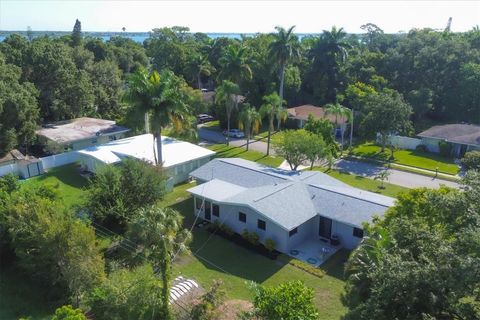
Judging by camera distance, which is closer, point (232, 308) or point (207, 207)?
point (232, 308)

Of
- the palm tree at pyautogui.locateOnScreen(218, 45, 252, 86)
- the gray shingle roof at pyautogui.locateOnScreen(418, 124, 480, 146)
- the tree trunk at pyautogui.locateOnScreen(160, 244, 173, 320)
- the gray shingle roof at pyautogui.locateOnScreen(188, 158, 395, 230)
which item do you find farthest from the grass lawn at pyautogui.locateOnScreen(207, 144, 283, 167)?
the tree trunk at pyautogui.locateOnScreen(160, 244, 173, 320)

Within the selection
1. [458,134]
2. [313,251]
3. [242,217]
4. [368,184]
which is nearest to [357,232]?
[313,251]

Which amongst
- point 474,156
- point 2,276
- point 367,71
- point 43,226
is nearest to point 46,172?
point 2,276

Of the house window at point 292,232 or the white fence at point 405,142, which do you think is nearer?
the house window at point 292,232

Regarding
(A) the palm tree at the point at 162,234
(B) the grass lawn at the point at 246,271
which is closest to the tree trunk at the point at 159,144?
(B) the grass lawn at the point at 246,271

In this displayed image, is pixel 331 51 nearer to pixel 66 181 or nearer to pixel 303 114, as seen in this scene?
pixel 303 114

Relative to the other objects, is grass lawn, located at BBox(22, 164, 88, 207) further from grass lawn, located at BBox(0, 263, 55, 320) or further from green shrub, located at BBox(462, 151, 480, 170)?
green shrub, located at BBox(462, 151, 480, 170)

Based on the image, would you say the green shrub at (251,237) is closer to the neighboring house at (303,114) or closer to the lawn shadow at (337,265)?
the lawn shadow at (337,265)
